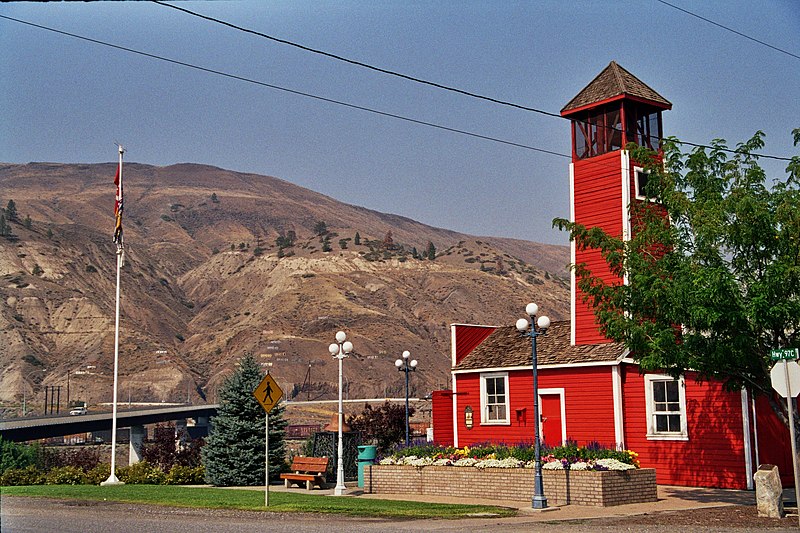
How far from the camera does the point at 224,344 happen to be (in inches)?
6693

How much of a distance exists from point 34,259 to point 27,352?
30.8 m

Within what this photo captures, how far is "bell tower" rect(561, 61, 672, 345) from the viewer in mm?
29484

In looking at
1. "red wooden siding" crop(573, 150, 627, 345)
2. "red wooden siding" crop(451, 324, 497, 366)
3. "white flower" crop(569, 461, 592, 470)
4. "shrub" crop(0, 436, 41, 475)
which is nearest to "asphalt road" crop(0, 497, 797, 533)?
"white flower" crop(569, 461, 592, 470)

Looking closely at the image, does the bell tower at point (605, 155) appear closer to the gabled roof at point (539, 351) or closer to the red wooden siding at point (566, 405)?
the gabled roof at point (539, 351)

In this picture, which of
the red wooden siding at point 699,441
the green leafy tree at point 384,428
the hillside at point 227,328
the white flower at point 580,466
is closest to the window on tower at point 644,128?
the red wooden siding at point 699,441

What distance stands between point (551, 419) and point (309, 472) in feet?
26.7

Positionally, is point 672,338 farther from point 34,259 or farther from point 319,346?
point 34,259

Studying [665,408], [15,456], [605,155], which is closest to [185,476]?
[665,408]

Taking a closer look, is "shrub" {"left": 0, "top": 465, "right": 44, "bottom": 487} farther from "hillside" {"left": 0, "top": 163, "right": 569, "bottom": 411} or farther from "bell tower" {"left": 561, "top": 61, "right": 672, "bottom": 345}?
"hillside" {"left": 0, "top": 163, "right": 569, "bottom": 411}

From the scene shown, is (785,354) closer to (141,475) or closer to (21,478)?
(141,475)

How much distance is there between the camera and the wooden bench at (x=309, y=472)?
28.8 m

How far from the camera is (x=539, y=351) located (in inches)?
1259

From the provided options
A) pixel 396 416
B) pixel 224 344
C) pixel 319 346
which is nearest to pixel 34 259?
pixel 224 344

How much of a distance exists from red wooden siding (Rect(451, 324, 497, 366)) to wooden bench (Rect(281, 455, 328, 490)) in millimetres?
8061
